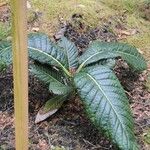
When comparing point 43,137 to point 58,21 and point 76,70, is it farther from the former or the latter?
point 58,21

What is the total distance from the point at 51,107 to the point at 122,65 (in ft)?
2.44

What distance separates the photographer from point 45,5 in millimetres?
3211

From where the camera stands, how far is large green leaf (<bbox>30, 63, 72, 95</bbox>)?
2.23 meters

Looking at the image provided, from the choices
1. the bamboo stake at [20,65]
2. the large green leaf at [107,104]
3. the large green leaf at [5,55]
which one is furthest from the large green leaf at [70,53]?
the bamboo stake at [20,65]

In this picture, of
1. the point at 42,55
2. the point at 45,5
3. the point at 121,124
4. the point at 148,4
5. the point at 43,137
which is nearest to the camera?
the point at 121,124

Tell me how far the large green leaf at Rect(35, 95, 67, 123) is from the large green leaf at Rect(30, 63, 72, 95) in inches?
3.5

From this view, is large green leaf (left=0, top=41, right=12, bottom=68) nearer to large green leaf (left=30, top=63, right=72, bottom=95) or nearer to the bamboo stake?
large green leaf (left=30, top=63, right=72, bottom=95)

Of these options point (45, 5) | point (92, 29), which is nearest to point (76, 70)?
point (92, 29)

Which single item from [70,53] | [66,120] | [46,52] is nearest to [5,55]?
[46,52]

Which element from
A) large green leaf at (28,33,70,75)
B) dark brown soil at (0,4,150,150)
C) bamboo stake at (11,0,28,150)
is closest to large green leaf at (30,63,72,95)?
large green leaf at (28,33,70,75)

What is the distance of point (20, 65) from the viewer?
1.60m

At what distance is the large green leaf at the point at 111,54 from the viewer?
244cm

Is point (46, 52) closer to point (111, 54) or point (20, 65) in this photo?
point (111, 54)

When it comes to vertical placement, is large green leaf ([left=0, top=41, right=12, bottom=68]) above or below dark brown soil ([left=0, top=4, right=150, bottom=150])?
above
